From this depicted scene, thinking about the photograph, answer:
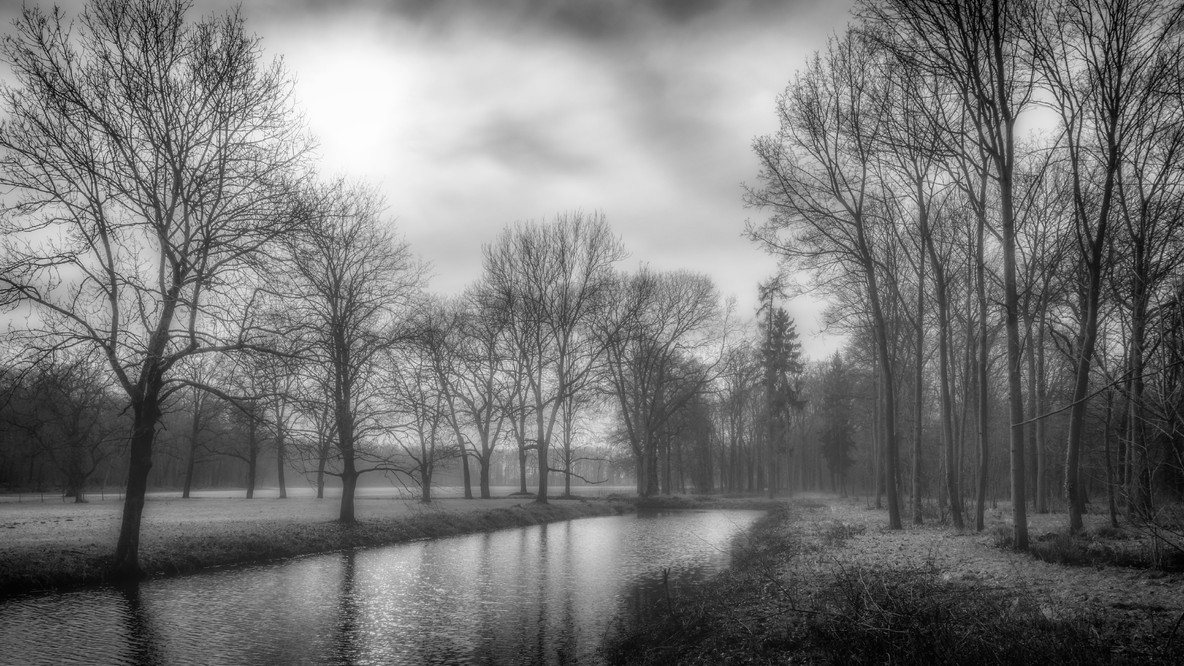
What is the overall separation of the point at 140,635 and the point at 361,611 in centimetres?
354

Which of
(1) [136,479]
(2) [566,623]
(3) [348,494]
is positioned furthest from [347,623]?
(3) [348,494]

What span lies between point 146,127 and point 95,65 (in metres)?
1.43

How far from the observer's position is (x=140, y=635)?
10.3 m

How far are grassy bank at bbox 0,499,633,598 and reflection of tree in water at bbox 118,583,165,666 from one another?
2.15 meters

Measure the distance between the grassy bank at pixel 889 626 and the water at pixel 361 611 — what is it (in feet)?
4.94

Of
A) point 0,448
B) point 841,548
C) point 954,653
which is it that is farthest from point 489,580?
point 0,448

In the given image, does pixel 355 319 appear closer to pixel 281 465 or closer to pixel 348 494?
pixel 348 494

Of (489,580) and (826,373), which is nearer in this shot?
(489,580)

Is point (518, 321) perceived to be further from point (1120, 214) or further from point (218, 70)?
point (1120, 214)

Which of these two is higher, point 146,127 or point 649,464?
point 146,127

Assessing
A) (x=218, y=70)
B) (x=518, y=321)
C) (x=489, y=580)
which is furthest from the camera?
(x=518, y=321)

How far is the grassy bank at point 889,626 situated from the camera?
242 inches

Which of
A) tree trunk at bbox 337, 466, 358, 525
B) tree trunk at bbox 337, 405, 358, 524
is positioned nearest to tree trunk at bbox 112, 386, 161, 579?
tree trunk at bbox 337, 405, 358, 524

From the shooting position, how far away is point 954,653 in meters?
6.33
